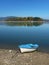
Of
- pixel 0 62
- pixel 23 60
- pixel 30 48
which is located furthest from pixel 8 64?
pixel 30 48

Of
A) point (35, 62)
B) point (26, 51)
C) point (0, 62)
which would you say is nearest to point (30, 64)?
point (35, 62)

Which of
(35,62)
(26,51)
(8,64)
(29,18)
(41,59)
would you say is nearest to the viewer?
(8,64)

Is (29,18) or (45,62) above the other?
(45,62)

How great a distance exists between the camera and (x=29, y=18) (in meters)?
198

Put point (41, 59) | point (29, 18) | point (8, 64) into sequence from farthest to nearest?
point (29, 18) → point (41, 59) → point (8, 64)

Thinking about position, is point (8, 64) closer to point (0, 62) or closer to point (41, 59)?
point (0, 62)

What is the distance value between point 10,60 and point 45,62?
2823mm

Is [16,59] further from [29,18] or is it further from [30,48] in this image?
[29,18]

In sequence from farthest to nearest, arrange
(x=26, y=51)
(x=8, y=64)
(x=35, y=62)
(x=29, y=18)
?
1. (x=29, y=18)
2. (x=26, y=51)
3. (x=35, y=62)
4. (x=8, y=64)

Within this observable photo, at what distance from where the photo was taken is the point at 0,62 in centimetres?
1084

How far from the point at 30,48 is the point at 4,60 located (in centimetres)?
340

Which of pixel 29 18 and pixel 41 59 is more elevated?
pixel 41 59

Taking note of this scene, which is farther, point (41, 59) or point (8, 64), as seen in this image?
point (41, 59)

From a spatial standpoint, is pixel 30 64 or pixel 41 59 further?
pixel 41 59
